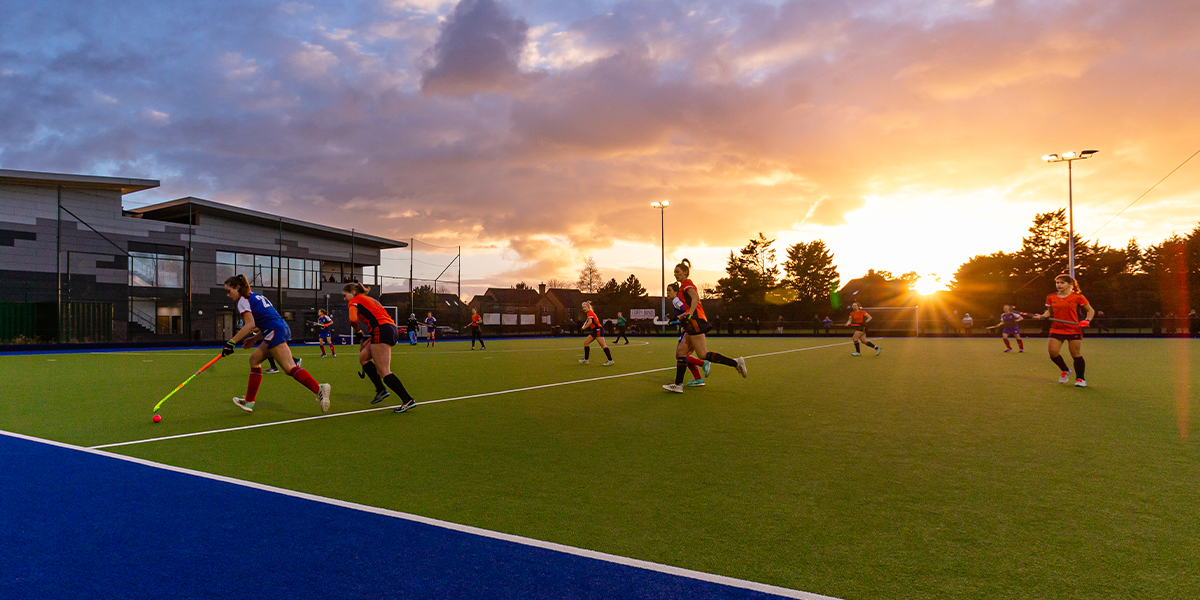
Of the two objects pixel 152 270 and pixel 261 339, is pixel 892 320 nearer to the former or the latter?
pixel 261 339

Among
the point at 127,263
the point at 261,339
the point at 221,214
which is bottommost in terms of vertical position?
the point at 261,339

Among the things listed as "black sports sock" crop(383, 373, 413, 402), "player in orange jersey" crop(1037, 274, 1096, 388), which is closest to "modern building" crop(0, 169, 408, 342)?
"black sports sock" crop(383, 373, 413, 402)

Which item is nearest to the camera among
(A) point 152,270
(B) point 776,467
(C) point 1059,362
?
(B) point 776,467

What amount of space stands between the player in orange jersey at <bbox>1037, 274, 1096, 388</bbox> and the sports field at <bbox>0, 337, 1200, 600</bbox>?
474 millimetres

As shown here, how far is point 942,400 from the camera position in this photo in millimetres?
8641

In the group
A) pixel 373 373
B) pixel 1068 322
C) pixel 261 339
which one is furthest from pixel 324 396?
pixel 1068 322

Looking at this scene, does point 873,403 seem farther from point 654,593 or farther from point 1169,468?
point 654,593

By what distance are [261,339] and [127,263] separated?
34.7 metres

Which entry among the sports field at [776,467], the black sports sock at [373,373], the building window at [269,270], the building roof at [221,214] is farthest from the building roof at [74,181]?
the black sports sock at [373,373]

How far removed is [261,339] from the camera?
311 inches

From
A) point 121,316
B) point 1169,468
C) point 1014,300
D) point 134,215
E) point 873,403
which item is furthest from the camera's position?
point 1014,300

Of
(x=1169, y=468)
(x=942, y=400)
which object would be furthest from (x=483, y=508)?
(x=942, y=400)

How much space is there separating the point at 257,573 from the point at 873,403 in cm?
787

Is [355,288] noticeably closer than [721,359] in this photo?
Yes
